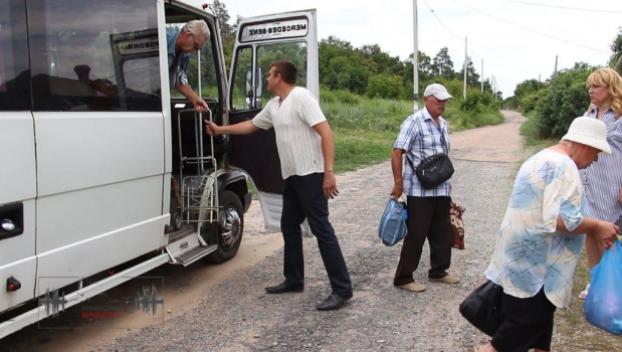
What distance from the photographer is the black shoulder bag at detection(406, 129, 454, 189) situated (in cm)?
475

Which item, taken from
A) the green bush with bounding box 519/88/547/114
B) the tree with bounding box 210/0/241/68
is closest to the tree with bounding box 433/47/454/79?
the green bush with bounding box 519/88/547/114

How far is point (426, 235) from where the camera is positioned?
16.5 ft

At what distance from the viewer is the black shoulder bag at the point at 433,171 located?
4.75 m

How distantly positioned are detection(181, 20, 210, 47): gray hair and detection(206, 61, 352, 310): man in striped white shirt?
0.84 m

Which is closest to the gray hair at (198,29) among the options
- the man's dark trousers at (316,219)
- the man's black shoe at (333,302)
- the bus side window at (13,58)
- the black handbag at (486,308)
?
the man's dark trousers at (316,219)

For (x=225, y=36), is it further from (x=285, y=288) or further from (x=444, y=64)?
(x=444, y=64)

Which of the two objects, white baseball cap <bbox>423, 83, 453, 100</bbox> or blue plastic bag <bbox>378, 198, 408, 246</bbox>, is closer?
white baseball cap <bbox>423, 83, 453, 100</bbox>

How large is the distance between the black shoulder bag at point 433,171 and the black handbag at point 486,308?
1.47 metres

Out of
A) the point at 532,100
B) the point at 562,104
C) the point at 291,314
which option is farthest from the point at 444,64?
the point at 291,314

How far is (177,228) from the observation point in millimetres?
4902

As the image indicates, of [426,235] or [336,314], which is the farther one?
[426,235]

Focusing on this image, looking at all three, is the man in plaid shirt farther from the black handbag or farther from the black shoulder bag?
the black handbag

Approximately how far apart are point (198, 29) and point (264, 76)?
39.2 inches

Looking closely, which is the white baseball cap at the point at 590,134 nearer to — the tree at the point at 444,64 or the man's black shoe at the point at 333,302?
the man's black shoe at the point at 333,302
